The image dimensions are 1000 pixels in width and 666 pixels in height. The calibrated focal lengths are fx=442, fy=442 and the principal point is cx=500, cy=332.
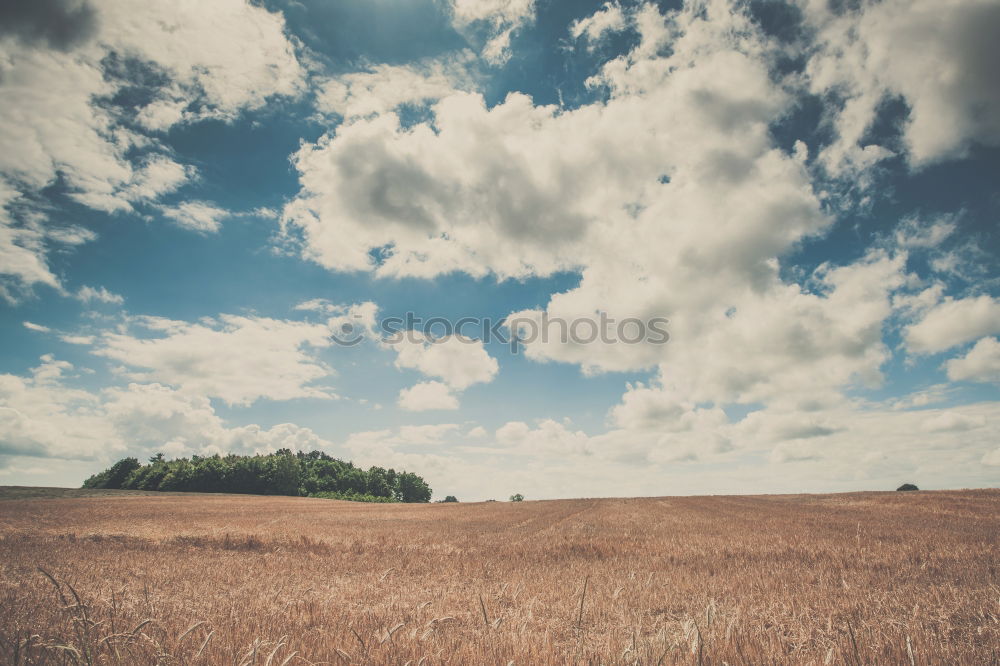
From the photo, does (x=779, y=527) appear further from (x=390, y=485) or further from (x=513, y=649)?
(x=390, y=485)

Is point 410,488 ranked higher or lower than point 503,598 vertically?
lower

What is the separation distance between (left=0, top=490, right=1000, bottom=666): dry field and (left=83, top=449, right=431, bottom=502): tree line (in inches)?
3894

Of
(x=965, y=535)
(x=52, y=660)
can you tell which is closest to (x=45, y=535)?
(x=52, y=660)

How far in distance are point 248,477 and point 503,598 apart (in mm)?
122187

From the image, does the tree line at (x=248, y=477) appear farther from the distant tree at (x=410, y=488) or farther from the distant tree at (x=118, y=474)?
the distant tree at (x=410, y=488)

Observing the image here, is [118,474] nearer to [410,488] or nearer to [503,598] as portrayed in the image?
[410,488]

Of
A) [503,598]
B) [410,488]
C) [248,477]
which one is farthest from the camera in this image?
[410,488]

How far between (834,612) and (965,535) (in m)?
14.6

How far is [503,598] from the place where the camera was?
8148 millimetres

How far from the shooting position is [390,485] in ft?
447

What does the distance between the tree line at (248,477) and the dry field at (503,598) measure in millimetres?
98900

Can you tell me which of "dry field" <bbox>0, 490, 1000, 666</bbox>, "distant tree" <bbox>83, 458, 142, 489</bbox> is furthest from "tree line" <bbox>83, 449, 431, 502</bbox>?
"dry field" <bbox>0, 490, 1000, 666</bbox>

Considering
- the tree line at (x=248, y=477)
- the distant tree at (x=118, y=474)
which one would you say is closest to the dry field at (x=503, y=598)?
the tree line at (x=248, y=477)

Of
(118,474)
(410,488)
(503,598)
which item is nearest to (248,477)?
(118,474)
